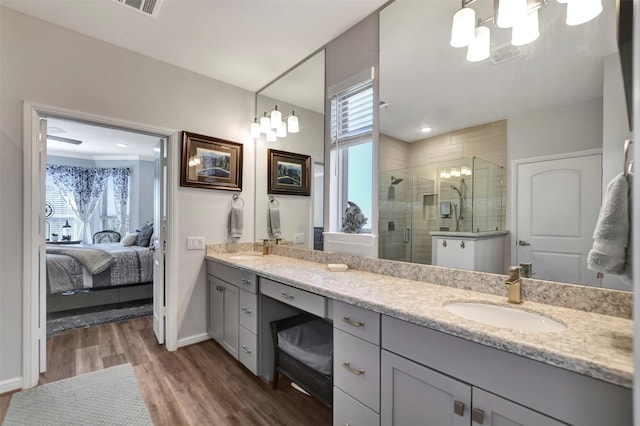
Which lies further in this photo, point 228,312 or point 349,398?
point 228,312

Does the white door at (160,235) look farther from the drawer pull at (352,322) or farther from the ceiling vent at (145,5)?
the drawer pull at (352,322)

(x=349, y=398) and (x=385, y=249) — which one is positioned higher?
(x=385, y=249)

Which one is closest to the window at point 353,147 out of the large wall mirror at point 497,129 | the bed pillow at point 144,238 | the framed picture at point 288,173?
the large wall mirror at point 497,129

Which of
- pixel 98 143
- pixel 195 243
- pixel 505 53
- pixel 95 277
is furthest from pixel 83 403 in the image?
pixel 98 143

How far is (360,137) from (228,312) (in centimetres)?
180

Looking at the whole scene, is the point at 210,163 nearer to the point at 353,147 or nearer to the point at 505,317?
the point at 353,147

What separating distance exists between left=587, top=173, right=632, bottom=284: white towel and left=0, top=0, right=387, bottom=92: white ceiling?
5.59 ft

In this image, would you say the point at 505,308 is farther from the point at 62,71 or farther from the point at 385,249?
the point at 62,71

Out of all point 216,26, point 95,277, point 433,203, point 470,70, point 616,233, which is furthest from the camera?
point 95,277

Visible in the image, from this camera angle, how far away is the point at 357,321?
52.6 inches

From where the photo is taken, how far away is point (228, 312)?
247 centimetres

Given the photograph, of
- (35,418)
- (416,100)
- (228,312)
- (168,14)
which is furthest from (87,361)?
(416,100)

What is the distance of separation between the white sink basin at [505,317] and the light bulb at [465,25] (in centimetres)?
126

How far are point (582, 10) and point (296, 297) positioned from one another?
6.09ft
